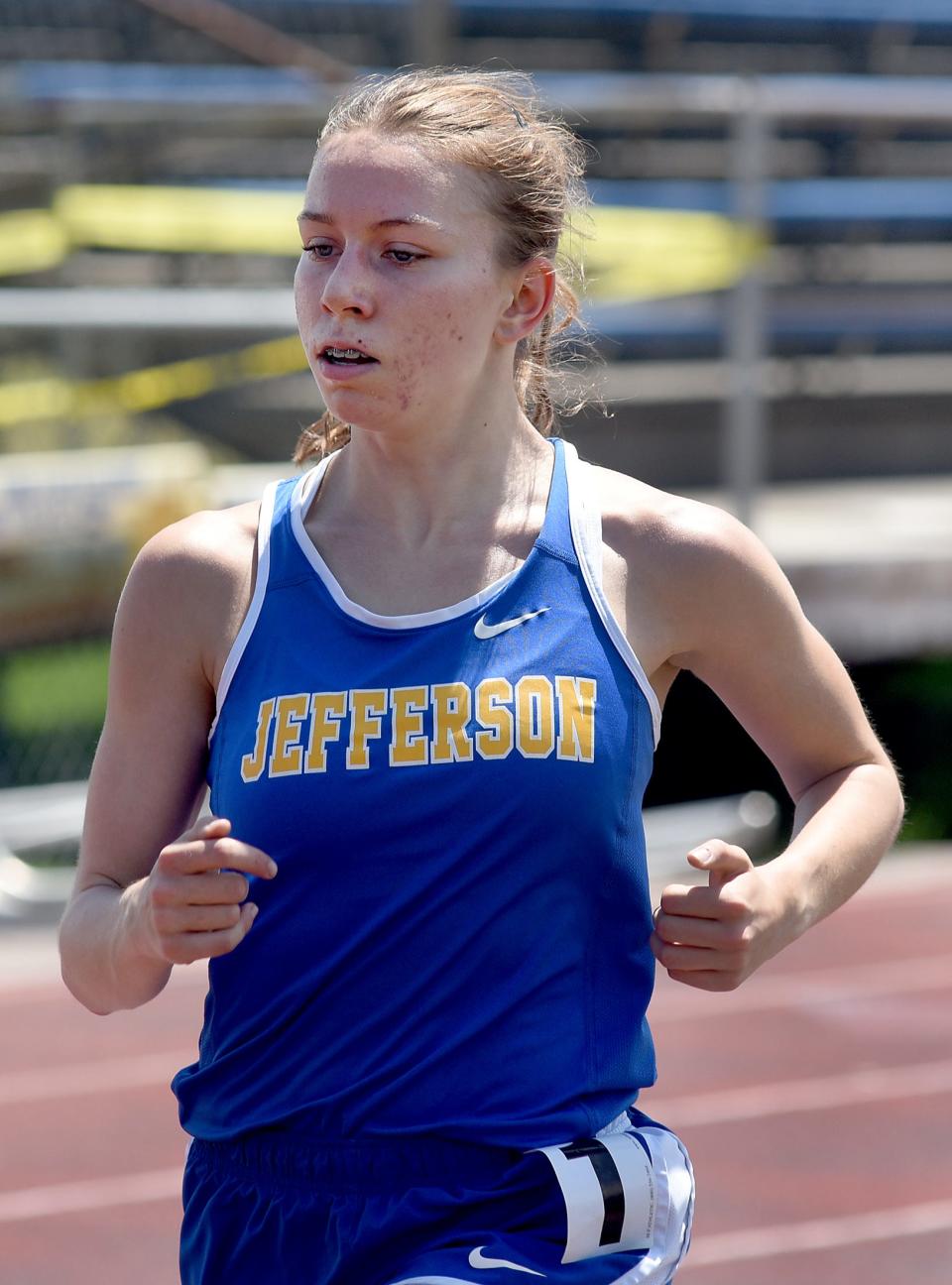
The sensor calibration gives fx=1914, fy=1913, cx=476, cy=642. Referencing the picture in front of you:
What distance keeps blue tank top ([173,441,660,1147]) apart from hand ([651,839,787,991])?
0.07 metres

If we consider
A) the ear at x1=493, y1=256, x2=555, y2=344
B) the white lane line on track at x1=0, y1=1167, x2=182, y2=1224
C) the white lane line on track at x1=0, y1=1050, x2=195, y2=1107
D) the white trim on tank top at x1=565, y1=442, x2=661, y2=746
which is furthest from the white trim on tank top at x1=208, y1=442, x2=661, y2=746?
the white lane line on track at x1=0, y1=1050, x2=195, y2=1107

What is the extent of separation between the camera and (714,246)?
25.4ft

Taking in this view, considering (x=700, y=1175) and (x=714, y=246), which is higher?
(x=714, y=246)

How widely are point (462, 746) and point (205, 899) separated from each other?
27 cm

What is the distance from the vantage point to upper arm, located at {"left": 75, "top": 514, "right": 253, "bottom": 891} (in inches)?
70.3

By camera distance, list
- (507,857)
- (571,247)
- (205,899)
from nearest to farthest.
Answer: (205,899) < (507,857) < (571,247)

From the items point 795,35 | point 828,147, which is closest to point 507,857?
point 828,147

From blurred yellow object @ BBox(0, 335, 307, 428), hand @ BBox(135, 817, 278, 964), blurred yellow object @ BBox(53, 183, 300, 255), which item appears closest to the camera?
hand @ BBox(135, 817, 278, 964)

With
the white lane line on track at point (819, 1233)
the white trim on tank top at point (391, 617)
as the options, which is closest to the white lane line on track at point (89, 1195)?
the white lane line on track at point (819, 1233)

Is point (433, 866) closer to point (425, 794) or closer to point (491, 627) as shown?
point (425, 794)

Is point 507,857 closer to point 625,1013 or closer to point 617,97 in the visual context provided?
point 625,1013

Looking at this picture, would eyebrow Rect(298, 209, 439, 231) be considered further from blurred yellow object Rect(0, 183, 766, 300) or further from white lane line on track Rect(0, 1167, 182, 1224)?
blurred yellow object Rect(0, 183, 766, 300)

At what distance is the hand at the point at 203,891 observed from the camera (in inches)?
61.2

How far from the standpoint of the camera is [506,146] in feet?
5.86
